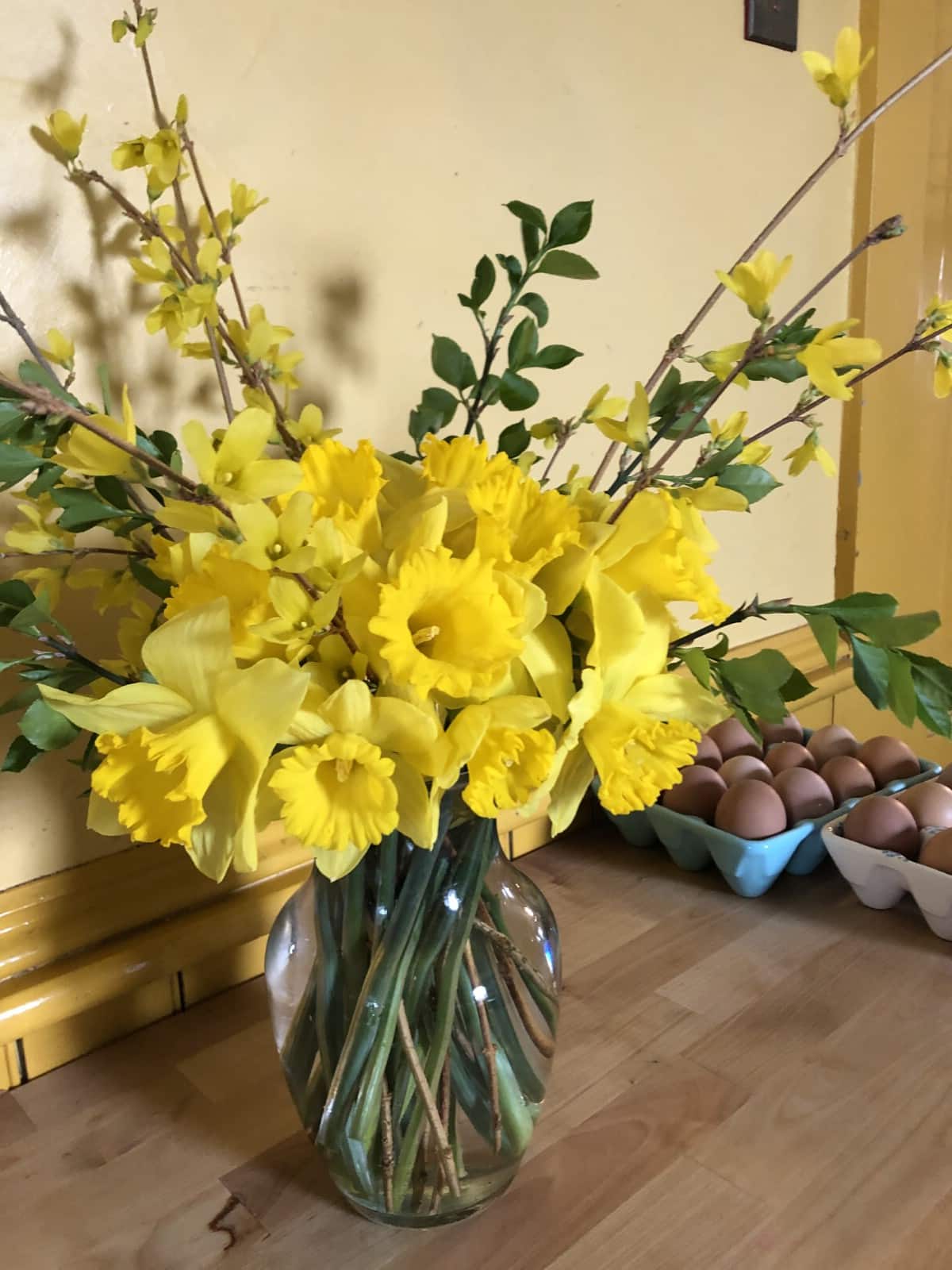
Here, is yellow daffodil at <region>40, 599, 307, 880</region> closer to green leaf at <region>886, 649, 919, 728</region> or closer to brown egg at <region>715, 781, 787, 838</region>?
green leaf at <region>886, 649, 919, 728</region>

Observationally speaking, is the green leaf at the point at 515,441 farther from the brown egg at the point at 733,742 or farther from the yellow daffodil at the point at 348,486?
the brown egg at the point at 733,742

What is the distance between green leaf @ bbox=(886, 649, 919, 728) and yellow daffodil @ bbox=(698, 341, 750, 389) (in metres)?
0.17

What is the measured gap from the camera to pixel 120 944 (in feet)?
2.27

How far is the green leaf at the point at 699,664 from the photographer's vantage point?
45cm

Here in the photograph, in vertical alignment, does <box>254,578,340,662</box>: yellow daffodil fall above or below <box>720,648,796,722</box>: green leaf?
above

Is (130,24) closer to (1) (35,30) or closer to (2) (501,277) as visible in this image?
(1) (35,30)

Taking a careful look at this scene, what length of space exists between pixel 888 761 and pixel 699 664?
22.1 inches

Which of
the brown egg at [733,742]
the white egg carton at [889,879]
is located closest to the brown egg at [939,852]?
the white egg carton at [889,879]

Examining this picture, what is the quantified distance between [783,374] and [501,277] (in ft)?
1.39

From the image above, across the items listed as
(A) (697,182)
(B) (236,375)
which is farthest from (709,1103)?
(A) (697,182)

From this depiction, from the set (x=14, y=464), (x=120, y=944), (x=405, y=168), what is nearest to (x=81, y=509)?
(x=14, y=464)

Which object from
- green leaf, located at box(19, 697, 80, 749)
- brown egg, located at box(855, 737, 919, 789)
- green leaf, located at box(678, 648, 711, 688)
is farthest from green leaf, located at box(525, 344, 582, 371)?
brown egg, located at box(855, 737, 919, 789)

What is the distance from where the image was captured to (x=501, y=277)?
861mm

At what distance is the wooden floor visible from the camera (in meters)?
0.53
